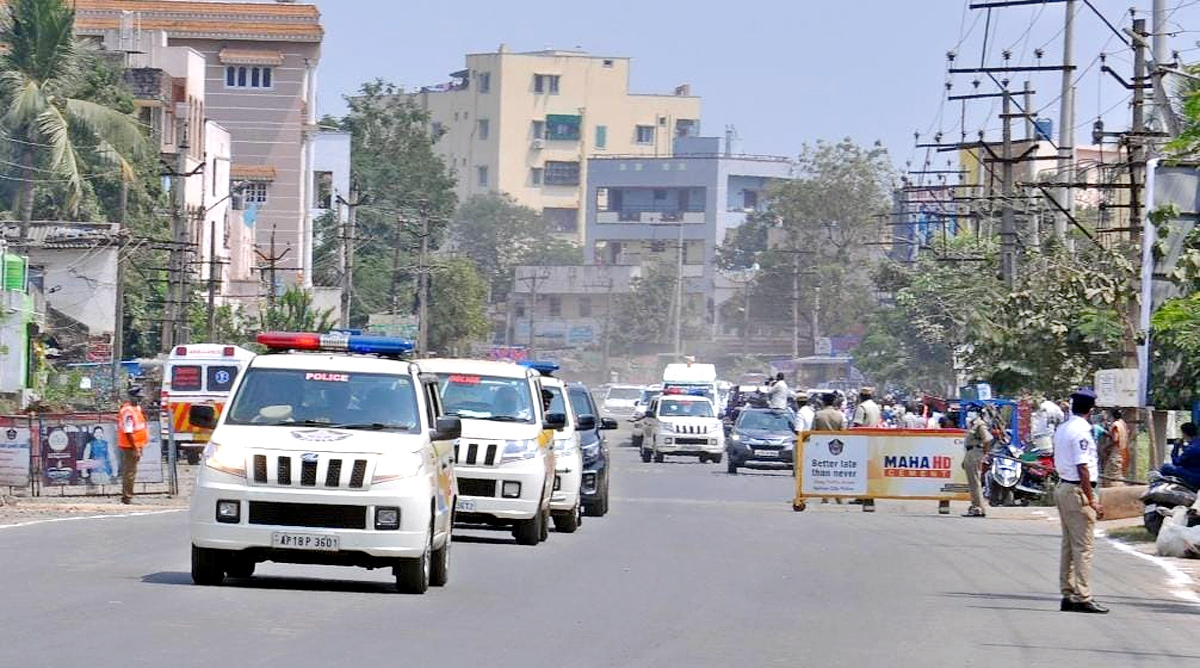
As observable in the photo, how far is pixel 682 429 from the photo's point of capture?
58.8 m

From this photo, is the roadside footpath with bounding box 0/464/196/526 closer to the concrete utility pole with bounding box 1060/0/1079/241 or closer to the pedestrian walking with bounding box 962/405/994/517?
the pedestrian walking with bounding box 962/405/994/517

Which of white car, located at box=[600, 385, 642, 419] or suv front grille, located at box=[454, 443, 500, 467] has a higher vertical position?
suv front grille, located at box=[454, 443, 500, 467]

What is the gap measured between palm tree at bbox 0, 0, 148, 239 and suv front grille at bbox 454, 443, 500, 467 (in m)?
42.1

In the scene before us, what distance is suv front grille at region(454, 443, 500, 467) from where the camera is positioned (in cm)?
2203

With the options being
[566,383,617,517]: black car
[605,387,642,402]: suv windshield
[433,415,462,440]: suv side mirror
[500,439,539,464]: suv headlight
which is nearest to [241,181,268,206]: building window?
[605,387,642,402]: suv windshield

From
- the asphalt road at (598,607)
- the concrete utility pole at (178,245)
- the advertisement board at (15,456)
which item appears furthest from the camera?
the concrete utility pole at (178,245)

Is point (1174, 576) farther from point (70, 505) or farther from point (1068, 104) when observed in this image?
point (1068, 104)

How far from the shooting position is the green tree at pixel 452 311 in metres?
105

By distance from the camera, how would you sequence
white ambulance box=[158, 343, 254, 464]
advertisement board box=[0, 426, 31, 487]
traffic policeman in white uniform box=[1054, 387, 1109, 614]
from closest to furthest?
traffic policeman in white uniform box=[1054, 387, 1109, 614]
advertisement board box=[0, 426, 31, 487]
white ambulance box=[158, 343, 254, 464]

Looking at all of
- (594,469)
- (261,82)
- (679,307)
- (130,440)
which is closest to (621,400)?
(261,82)

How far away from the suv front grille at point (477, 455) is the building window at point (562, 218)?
477 ft

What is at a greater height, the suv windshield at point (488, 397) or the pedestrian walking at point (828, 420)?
the suv windshield at point (488, 397)

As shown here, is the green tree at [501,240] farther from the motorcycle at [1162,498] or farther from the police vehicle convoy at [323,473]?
the police vehicle convoy at [323,473]

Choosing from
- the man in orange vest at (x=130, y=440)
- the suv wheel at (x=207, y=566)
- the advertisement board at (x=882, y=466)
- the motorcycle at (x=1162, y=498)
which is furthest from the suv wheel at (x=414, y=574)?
the advertisement board at (x=882, y=466)
